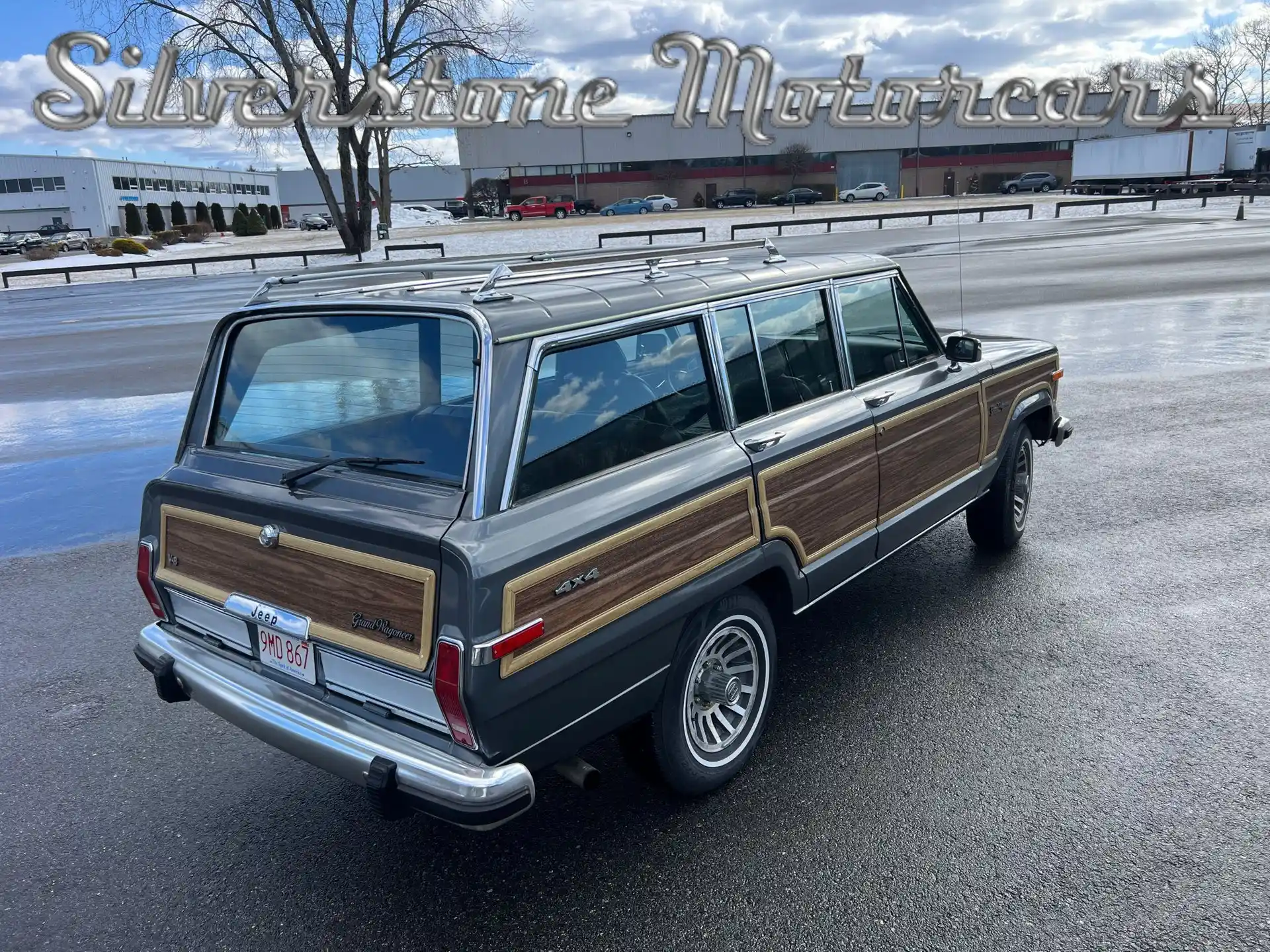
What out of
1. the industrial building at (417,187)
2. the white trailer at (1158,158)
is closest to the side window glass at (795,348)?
the white trailer at (1158,158)

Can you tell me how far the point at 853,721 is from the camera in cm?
398

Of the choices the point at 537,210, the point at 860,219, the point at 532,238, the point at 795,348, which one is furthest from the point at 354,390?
the point at 537,210

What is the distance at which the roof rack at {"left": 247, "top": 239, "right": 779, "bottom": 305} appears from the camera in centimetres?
342

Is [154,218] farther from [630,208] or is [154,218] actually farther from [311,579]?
[311,579]

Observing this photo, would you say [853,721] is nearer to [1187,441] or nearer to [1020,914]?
[1020,914]

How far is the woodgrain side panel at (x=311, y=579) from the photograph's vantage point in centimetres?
275

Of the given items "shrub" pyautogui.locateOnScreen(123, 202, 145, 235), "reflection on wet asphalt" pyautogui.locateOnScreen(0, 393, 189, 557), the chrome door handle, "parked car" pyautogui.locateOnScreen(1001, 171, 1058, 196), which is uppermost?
"parked car" pyautogui.locateOnScreen(1001, 171, 1058, 196)

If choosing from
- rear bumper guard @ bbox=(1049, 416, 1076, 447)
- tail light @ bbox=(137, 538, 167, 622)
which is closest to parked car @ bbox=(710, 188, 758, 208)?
rear bumper guard @ bbox=(1049, 416, 1076, 447)

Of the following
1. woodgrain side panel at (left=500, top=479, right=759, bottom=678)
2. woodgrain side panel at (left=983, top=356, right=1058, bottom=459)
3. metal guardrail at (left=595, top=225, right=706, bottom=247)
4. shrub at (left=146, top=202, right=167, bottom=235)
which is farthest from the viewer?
shrub at (left=146, top=202, right=167, bottom=235)

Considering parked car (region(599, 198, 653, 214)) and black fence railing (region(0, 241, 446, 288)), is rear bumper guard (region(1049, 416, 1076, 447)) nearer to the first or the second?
black fence railing (region(0, 241, 446, 288))

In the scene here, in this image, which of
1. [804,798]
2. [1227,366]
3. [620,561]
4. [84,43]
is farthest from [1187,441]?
[84,43]

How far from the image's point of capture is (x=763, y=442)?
12.0 feet

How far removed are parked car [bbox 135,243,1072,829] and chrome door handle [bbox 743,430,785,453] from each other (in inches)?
0.4

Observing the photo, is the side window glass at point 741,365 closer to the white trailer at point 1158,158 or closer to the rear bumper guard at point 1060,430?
the rear bumper guard at point 1060,430
